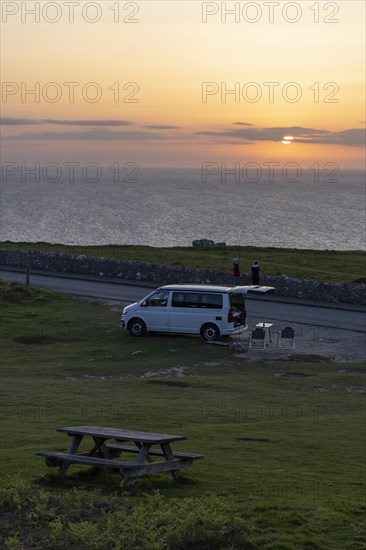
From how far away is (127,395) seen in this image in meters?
26.3

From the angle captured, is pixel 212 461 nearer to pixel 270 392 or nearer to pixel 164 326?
pixel 270 392

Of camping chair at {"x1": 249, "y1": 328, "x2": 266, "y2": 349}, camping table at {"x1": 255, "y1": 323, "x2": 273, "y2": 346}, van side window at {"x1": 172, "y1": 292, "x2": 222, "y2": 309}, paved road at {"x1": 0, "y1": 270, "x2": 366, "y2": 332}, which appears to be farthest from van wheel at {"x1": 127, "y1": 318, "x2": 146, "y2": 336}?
paved road at {"x1": 0, "y1": 270, "x2": 366, "y2": 332}

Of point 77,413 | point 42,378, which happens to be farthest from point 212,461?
point 42,378

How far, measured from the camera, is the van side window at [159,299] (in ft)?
119

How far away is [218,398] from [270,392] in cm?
209

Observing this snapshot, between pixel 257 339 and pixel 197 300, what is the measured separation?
Result: 9.30ft

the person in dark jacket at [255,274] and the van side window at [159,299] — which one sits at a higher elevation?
the person in dark jacket at [255,274]

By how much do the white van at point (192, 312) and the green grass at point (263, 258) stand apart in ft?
54.7

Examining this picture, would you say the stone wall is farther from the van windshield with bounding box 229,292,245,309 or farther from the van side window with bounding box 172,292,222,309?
the van side window with bounding box 172,292,222,309

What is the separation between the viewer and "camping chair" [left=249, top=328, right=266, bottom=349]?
3456 centimetres

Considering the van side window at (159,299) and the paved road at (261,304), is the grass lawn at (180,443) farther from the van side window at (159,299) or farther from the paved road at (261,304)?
the paved road at (261,304)

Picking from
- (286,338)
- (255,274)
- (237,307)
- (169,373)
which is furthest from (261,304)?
(169,373)

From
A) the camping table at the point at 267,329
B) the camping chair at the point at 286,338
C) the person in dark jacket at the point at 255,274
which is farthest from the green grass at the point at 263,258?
the camping chair at the point at 286,338

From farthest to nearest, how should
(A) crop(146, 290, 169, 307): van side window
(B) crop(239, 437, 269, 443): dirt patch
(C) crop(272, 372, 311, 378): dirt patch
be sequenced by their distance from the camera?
(A) crop(146, 290, 169, 307): van side window → (C) crop(272, 372, 311, 378): dirt patch → (B) crop(239, 437, 269, 443): dirt patch
